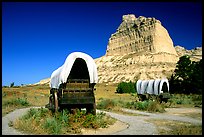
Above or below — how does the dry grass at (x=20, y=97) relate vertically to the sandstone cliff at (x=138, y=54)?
below

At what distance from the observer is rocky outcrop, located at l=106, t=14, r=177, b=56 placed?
449 ft

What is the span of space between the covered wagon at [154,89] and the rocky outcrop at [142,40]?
343 feet

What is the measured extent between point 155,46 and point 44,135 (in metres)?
128

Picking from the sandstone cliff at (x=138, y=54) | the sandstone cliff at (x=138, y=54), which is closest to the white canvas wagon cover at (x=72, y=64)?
the sandstone cliff at (x=138, y=54)

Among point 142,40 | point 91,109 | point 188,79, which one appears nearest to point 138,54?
point 142,40

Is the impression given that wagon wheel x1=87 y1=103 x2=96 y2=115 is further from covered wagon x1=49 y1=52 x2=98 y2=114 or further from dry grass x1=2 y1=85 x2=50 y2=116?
dry grass x1=2 y1=85 x2=50 y2=116

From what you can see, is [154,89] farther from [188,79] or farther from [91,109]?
[188,79]

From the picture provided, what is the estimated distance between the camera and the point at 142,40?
142 m

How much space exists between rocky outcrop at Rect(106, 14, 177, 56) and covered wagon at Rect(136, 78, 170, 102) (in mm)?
104457

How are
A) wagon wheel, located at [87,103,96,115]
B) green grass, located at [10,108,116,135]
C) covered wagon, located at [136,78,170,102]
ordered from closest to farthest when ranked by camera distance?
1. green grass, located at [10,108,116,135]
2. wagon wheel, located at [87,103,96,115]
3. covered wagon, located at [136,78,170,102]

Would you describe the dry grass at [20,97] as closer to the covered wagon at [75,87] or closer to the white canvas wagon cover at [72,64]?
the covered wagon at [75,87]

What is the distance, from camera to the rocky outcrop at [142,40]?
13675 centimetres

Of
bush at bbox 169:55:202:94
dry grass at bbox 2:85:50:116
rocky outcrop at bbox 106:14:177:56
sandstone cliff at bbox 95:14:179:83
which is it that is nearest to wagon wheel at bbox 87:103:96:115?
dry grass at bbox 2:85:50:116

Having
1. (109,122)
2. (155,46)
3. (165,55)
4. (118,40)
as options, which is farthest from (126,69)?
(109,122)
